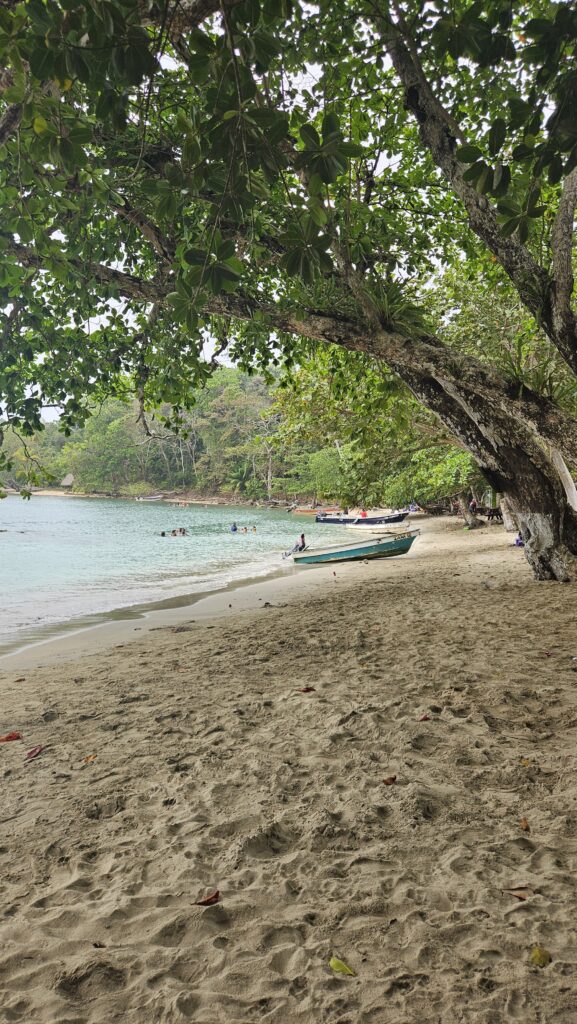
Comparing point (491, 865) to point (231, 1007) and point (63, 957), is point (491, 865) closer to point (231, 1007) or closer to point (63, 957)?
point (231, 1007)

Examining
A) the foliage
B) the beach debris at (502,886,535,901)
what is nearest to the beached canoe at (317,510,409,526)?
the foliage

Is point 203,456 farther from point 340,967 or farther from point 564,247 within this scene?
point 340,967

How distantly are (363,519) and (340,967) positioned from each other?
119 feet

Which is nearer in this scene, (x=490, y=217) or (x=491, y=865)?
(x=491, y=865)

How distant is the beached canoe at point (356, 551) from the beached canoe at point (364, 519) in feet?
56.6

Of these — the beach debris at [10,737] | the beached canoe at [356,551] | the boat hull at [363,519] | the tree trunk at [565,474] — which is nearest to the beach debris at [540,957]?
the beach debris at [10,737]

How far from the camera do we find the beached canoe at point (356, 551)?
1748 cm

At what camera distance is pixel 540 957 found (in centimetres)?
179

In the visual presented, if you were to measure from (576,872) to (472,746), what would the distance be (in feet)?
3.64

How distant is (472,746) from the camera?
331cm

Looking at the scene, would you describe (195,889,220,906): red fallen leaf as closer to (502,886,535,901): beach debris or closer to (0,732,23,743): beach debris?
(502,886,535,901): beach debris

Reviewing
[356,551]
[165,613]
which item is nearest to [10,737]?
[165,613]

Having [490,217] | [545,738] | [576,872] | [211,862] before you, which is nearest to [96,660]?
[211,862]

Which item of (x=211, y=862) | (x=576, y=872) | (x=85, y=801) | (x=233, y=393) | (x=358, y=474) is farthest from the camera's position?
(x=233, y=393)
